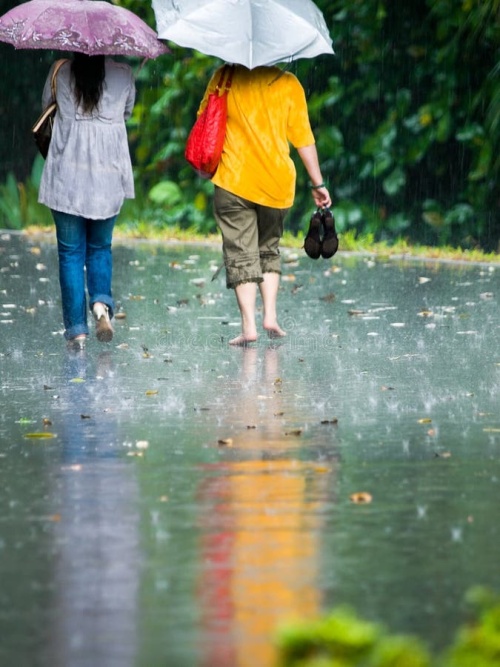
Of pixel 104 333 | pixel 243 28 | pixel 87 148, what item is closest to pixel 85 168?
pixel 87 148

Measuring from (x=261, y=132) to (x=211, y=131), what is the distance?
29 cm

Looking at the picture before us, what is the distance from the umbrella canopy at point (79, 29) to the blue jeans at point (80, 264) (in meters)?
0.95

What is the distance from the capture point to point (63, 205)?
34.2 ft

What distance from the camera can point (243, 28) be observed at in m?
10.4

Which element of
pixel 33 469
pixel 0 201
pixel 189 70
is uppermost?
pixel 33 469

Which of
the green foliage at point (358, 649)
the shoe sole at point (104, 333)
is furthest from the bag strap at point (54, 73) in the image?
the green foliage at point (358, 649)

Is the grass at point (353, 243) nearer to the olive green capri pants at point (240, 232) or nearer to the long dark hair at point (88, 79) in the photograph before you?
the olive green capri pants at point (240, 232)

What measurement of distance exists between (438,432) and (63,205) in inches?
138

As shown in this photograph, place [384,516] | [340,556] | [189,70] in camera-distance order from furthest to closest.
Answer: [189,70] < [384,516] < [340,556]

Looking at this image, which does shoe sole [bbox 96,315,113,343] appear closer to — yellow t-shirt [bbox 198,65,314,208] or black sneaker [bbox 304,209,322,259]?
yellow t-shirt [bbox 198,65,314,208]

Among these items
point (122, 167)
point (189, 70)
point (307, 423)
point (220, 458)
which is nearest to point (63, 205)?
point (122, 167)

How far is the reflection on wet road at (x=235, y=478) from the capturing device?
481 cm

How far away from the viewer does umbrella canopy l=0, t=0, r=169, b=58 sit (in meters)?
10.2

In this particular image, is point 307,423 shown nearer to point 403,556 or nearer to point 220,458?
point 220,458
